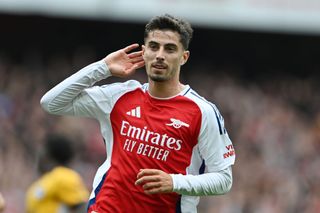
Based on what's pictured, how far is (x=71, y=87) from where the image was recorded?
8.32 metres

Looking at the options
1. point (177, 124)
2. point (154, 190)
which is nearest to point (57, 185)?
point (177, 124)

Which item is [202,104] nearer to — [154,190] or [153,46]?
[153,46]

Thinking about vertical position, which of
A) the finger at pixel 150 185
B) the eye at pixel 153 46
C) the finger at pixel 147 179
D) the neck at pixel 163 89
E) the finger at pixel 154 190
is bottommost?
the finger at pixel 154 190

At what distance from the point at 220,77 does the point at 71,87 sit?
15.9 metres

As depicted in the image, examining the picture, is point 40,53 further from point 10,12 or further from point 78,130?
point 78,130

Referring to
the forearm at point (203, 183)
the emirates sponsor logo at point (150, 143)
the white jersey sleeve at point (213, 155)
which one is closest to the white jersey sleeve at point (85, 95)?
the emirates sponsor logo at point (150, 143)

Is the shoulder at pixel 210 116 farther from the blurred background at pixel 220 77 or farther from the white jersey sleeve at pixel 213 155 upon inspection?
the blurred background at pixel 220 77

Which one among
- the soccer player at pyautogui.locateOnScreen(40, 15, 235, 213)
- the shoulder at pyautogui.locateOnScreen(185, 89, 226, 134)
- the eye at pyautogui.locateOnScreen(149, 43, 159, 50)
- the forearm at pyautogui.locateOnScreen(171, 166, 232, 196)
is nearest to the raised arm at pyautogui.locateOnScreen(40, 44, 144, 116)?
the soccer player at pyautogui.locateOnScreen(40, 15, 235, 213)

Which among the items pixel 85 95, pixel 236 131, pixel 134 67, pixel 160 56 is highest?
pixel 160 56

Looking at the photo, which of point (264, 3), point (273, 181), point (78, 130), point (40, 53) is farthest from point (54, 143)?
point (40, 53)

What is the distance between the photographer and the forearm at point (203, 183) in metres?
8.00

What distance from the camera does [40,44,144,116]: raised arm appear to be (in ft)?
27.3

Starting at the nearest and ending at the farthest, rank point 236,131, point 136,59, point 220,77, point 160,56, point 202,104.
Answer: point 160,56 < point 202,104 < point 136,59 < point 236,131 < point 220,77

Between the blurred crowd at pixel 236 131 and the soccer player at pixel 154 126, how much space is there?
5189mm
